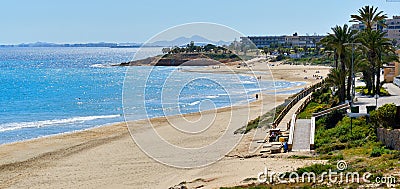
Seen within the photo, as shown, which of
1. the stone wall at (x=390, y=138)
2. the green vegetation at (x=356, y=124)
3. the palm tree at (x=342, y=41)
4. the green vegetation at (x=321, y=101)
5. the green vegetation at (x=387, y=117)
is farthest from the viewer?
the green vegetation at (x=321, y=101)

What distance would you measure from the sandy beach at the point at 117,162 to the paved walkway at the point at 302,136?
2.07 meters

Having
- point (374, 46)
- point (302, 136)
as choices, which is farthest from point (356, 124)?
point (374, 46)

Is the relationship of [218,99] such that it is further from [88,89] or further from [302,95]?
[88,89]

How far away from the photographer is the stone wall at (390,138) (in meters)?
16.9

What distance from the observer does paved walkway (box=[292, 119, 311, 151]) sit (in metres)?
21.3

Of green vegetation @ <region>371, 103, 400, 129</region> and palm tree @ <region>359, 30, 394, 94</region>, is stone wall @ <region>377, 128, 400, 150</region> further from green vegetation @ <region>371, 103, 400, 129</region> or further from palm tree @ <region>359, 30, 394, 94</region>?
palm tree @ <region>359, 30, 394, 94</region>

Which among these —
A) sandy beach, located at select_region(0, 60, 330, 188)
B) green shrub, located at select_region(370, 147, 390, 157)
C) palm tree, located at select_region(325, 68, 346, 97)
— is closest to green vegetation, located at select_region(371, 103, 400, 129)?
green shrub, located at select_region(370, 147, 390, 157)

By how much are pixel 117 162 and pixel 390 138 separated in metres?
12.5

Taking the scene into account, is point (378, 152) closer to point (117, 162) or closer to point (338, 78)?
point (117, 162)

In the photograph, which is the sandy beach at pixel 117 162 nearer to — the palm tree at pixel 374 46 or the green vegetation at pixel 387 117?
the green vegetation at pixel 387 117

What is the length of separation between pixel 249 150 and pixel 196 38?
9503 mm

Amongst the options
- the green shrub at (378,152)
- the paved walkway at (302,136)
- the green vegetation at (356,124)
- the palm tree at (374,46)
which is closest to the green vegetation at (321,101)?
the green vegetation at (356,124)

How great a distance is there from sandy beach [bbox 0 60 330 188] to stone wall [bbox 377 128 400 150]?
2874mm

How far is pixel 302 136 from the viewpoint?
2305 cm
